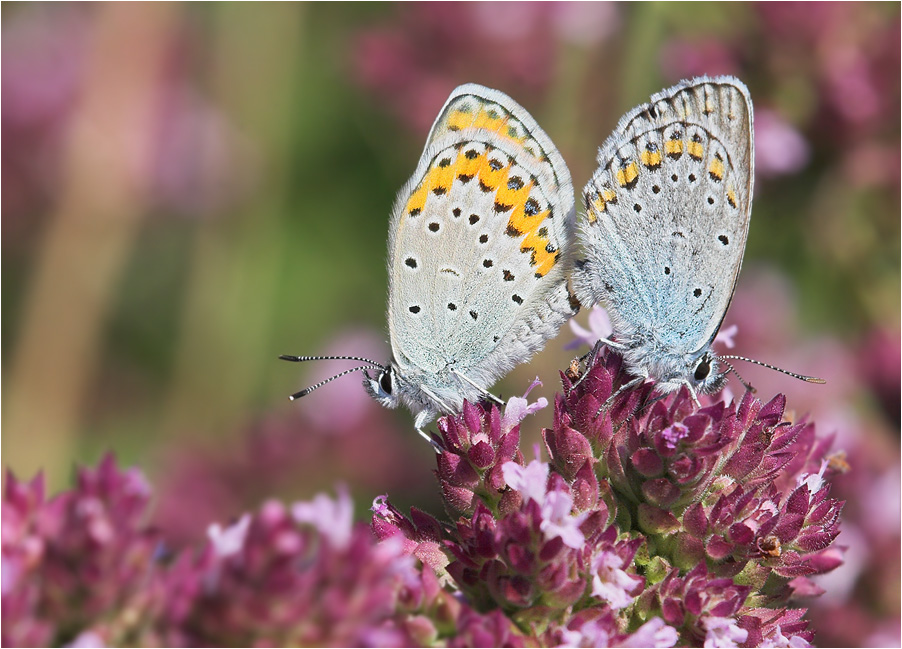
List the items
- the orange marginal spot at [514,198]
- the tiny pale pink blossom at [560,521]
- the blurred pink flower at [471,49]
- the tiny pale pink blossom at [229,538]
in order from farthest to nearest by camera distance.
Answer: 1. the blurred pink flower at [471,49]
2. the orange marginal spot at [514,198]
3. the tiny pale pink blossom at [560,521]
4. the tiny pale pink blossom at [229,538]

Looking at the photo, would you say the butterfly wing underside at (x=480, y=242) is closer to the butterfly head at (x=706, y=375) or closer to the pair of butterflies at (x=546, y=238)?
the pair of butterflies at (x=546, y=238)

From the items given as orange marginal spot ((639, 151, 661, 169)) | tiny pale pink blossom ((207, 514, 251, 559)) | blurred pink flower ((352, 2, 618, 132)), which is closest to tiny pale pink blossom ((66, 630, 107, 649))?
tiny pale pink blossom ((207, 514, 251, 559))

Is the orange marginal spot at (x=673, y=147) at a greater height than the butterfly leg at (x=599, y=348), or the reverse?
the orange marginal spot at (x=673, y=147)

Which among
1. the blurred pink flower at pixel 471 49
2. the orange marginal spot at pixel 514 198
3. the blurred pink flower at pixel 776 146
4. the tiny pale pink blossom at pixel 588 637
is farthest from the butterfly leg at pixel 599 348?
the blurred pink flower at pixel 471 49

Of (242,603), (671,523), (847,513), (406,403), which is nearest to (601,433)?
(671,523)

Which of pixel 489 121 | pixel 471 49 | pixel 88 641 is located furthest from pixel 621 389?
pixel 471 49

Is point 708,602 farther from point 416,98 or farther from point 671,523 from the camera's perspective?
point 416,98
